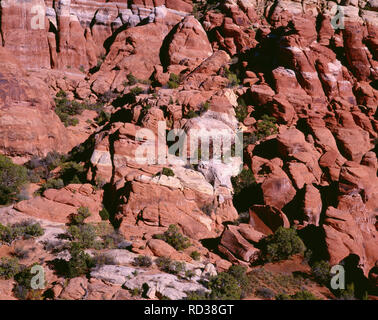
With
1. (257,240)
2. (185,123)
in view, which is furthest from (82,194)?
(257,240)

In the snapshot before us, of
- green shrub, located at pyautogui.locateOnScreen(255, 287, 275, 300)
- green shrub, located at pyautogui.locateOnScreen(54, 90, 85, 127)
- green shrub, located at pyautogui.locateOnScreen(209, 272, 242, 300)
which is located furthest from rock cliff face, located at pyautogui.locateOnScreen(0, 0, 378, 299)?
green shrub, located at pyautogui.locateOnScreen(255, 287, 275, 300)

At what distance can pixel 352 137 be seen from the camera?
29.0 metres

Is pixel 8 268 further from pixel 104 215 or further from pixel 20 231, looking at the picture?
pixel 104 215

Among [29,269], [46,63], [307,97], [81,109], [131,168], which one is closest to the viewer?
[29,269]

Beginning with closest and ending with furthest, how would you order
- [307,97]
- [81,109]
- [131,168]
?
1. [131,168]
2. [307,97]
3. [81,109]

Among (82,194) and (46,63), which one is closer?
(82,194)

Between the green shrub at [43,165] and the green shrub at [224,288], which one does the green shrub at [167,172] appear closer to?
the green shrub at [224,288]

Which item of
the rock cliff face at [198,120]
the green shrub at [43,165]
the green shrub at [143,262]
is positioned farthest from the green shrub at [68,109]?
the green shrub at [143,262]

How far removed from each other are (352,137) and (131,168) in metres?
20.5

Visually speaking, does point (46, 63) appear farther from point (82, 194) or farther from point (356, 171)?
point (356, 171)

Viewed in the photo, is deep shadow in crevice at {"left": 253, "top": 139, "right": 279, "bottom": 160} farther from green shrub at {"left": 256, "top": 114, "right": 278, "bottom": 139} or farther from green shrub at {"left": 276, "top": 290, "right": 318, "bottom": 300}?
green shrub at {"left": 276, "top": 290, "right": 318, "bottom": 300}

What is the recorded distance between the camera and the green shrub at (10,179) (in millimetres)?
22453

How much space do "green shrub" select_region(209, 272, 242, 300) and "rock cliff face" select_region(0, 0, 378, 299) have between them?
0.81 m

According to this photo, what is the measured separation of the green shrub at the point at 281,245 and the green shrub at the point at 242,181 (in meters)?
6.35
